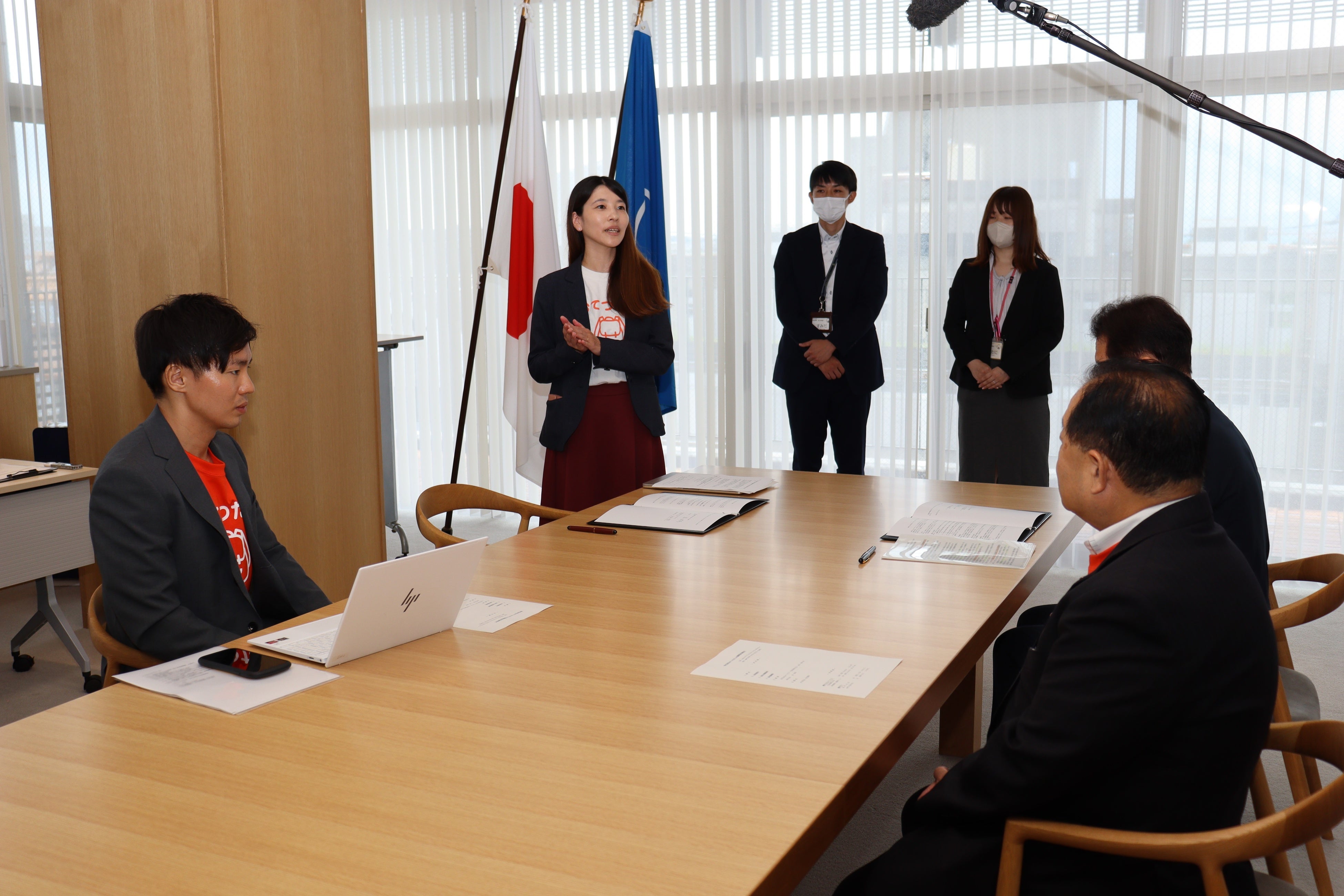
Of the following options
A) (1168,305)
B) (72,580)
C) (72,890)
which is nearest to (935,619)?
(1168,305)

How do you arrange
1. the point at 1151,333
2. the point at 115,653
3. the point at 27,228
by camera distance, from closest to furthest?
the point at 115,653
the point at 1151,333
the point at 27,228

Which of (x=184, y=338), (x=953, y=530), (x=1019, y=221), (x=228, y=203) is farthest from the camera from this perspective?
(x=1019, y=221)

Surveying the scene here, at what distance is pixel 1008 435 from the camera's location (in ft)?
16.1

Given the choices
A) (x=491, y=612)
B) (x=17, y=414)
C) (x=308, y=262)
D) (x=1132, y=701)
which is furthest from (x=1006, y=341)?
(x=17, y=414)

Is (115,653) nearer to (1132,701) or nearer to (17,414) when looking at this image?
(1132,701)

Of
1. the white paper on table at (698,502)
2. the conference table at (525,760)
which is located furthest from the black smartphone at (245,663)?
the white paper on table at (698,502)

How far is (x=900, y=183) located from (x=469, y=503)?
3204 millimetres

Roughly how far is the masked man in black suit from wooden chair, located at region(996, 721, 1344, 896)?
3655 mm

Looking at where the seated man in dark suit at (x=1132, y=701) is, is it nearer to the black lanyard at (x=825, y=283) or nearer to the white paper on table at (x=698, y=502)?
the white paper on table at (x=698, y=502)

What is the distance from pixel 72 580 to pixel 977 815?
5.11 metres

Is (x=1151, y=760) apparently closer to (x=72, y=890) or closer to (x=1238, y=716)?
(x=1238, y=716)

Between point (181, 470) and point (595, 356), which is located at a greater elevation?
point (595, 356)

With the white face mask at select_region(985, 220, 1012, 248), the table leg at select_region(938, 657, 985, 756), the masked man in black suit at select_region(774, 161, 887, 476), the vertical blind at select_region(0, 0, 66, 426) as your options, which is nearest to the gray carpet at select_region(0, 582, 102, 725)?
the vertical blind at select_region(0, 0, 66, 426)

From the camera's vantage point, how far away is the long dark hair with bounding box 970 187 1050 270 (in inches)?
187
